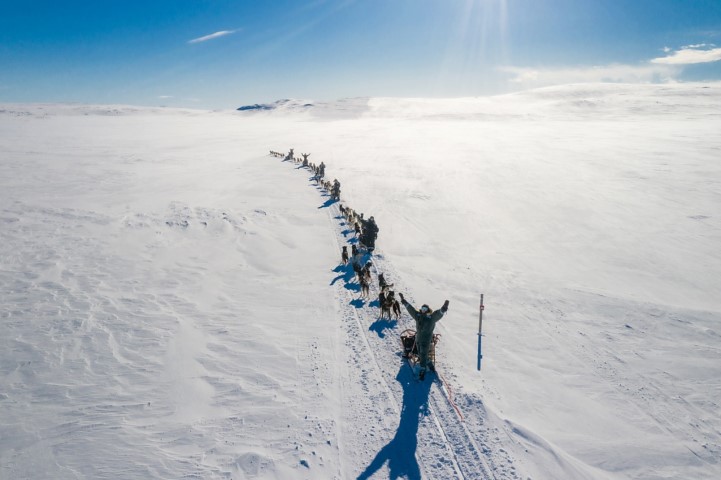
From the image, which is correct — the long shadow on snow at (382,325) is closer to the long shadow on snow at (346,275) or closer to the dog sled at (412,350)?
the dog sled at (412,350)

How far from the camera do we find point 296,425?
6723 mm

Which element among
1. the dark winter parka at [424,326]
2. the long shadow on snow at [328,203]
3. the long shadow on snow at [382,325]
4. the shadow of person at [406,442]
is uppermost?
the long shadow on snow at [328,203]

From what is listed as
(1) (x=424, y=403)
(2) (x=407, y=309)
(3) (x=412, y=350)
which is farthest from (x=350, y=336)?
(1) (x=424, y=403)

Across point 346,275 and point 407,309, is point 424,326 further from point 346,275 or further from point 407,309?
point 346,275

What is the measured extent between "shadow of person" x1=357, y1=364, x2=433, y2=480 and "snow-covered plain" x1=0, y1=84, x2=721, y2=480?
3 cm

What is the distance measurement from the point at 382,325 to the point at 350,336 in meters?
0.90

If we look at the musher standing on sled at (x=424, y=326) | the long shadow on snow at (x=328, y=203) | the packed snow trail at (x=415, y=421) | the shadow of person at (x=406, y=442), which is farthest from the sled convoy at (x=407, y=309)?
the long shadow on snow at (x=328, y=203)

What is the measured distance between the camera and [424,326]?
7.48 metres

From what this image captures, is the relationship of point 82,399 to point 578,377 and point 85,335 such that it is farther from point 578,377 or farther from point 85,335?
point 578,377

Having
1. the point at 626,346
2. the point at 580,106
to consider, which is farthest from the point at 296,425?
the point at 580,106

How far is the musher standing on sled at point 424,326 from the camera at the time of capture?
7453 millimetres

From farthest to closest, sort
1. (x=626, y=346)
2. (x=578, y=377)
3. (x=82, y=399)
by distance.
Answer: (x=626, y=346)
(x=578, y=377)
(x=82, y=399)

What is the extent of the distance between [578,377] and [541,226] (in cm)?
1107

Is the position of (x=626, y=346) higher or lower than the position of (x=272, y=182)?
lower
